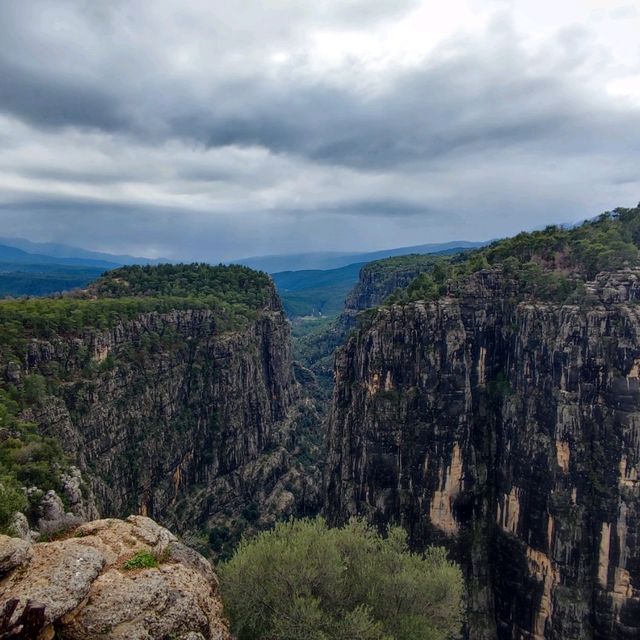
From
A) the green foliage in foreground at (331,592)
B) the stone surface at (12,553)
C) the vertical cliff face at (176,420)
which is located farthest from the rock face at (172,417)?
the stone surface at (12,553)

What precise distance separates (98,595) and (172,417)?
7538 cm

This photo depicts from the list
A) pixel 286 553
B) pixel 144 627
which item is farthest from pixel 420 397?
pixel 144 627

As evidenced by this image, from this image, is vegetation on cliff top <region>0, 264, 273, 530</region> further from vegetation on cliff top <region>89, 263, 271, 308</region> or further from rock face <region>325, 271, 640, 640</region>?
rock face <region>325, 271, 640, 640</region>

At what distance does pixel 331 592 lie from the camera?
26938mm

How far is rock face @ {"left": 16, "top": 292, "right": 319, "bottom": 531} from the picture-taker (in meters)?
67.9

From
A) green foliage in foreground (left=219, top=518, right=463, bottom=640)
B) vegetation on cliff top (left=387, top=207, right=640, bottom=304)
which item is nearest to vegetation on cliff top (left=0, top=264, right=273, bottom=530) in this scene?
green foliage in foreground (left=219, top=518, right=463, bottom=640)

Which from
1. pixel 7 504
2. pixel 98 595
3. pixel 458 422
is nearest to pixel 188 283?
pixel 458 422

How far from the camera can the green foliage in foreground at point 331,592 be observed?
80.2 ft

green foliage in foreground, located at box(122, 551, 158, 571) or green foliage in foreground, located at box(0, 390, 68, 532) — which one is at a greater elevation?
green foliage in foreground, located at box(122, 551, 158, 571)

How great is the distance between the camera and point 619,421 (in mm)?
44344

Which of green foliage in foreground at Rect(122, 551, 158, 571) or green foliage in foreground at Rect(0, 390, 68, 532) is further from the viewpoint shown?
green foliage in foreground at Rect(0, 390, 68, 532)

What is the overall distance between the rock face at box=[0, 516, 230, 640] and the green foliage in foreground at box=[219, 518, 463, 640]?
6.31 meters

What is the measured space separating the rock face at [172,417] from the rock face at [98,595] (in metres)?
45.9

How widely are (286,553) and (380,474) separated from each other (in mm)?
34726
